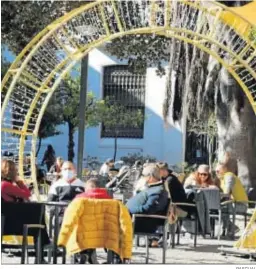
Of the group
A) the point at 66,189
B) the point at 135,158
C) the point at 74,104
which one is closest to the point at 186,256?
the point at 66,189

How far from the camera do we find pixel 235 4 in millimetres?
19359

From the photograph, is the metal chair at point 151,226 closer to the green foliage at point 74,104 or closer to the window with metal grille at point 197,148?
the window with metal grille at point 197,148

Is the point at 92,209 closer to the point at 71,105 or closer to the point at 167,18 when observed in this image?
the point at 167,18

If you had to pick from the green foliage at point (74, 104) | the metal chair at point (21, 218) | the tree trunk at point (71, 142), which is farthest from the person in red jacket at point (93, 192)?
the green foliage at point (74, 104)

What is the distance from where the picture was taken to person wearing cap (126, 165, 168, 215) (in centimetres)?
1069

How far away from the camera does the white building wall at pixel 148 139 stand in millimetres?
34344

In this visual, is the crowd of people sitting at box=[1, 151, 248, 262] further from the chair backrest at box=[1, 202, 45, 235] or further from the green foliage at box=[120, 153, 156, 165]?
the green foliage at box=[120, 153, 156, 165]

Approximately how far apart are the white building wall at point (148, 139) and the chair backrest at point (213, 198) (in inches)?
816

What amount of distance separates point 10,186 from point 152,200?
1907 mm

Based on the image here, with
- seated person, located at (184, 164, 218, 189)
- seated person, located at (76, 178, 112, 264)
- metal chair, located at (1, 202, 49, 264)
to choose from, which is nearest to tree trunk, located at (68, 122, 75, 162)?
seated person, located at (184, 164, 218, 189)

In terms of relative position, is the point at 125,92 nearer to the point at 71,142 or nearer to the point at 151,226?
the point at 71,142

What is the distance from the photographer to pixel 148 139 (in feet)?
114

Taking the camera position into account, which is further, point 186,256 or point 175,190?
point 175,190

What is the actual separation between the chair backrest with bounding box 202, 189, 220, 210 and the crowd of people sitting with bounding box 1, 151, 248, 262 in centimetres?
41
